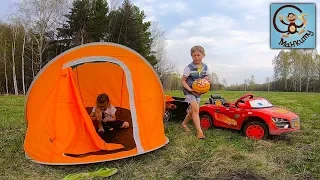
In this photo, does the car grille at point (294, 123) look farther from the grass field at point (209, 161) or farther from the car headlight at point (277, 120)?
the grass field at point (209, 161)

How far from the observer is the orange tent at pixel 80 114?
4.58 m

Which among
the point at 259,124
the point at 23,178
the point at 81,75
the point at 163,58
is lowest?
the point at 23,178

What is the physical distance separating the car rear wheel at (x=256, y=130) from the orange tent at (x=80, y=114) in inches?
61.4

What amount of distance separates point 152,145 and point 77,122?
3.96 ft

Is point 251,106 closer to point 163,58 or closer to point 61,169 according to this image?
point 61,169

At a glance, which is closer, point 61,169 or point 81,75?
point 61,169

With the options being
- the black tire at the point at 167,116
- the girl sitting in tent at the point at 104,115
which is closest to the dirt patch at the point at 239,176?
the girl sitting in tent at the point at 104,115

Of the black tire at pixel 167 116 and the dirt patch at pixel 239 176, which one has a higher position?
the black tire at pixel 167 116

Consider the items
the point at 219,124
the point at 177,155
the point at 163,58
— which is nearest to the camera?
the point at 177,155

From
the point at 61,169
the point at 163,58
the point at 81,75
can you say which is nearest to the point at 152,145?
the point at 61,169

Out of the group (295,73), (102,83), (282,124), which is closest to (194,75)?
(282,124)

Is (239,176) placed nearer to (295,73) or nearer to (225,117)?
(225,117)

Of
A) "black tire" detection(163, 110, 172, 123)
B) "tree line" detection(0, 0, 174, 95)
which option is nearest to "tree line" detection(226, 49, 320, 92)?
"tree line" detection(0, 0, 174, 95)

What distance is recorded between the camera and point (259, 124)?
5.52 metres
